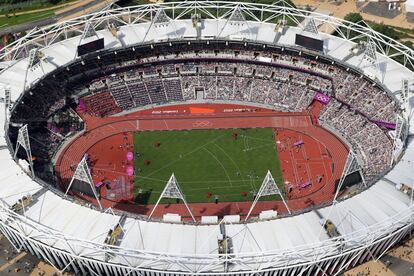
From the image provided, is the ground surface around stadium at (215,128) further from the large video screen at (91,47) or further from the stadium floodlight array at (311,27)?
→ the stadium floodlight array at (311,27)

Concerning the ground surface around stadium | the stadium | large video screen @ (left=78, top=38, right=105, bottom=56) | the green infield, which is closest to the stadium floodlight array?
the stadium

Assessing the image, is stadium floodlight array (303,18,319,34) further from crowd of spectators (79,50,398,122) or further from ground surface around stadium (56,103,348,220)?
ground surface around stadium (56,103,348,220)

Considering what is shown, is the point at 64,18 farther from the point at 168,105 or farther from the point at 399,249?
the point at 399,249

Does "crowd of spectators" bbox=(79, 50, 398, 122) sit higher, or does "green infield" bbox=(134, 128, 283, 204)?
"crowd of spectators" bbox=(79, 50, 398, 122)

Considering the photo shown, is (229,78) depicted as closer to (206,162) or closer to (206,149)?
(206,149)

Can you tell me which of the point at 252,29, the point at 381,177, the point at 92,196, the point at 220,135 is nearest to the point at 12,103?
the point at 92,196
